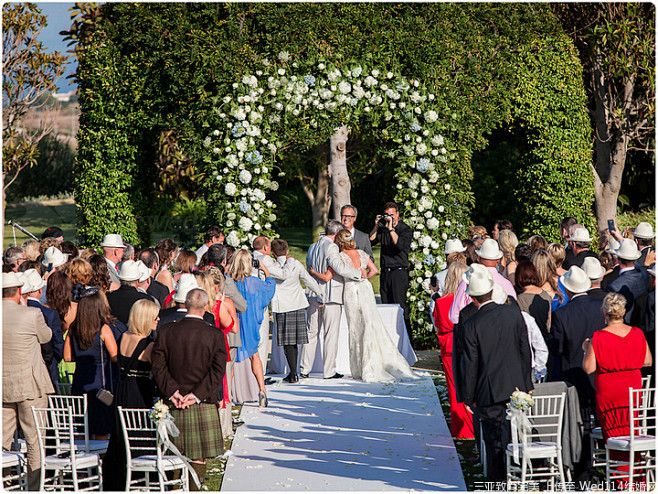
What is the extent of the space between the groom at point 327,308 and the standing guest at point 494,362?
13.0 ft

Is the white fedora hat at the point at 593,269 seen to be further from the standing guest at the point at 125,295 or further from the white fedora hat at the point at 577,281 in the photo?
the standing guest at the point at 125,295

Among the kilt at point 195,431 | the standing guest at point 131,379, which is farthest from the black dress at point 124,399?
the kilt at point 195,431

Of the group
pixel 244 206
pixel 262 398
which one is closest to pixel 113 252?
pixel 262 398

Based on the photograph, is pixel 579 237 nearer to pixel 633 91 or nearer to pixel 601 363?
pixel 601 363

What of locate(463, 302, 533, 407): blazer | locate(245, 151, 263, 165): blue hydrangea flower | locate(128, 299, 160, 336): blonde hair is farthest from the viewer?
locate(245, 151, 263, 165): blue hydrangea flower

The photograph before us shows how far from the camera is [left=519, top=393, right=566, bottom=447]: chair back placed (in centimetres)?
573

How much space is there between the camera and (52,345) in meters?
6.60

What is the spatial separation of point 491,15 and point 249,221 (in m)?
5.14

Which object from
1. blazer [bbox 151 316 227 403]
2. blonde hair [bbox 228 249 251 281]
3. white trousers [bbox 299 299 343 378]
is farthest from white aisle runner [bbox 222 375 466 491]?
blonde hair [bbox 228 249 251 281]

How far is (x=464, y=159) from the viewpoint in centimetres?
1253

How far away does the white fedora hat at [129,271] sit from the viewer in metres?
7.16

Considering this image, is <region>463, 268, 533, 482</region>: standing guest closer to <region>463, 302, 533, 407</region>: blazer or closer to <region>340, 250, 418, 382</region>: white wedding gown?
<region>463, 302, 533, 407</region>: blazer

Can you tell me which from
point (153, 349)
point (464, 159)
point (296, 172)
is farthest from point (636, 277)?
point (296, 172)

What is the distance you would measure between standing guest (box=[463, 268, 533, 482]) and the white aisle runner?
25.5 inches
